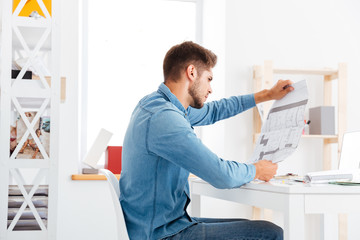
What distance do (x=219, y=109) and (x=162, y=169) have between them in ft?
2.23

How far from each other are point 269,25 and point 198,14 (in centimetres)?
60

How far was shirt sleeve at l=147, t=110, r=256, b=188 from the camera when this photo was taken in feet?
4.68

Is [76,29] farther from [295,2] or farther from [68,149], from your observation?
[295,2]

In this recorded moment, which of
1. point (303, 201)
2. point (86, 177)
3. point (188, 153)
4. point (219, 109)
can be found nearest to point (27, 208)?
point (86, 177)

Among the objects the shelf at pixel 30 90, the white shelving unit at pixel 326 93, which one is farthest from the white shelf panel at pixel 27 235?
the white shelving unit at pixel 326 93

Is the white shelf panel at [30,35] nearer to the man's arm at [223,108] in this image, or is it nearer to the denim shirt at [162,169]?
the man's arm at [223,108]

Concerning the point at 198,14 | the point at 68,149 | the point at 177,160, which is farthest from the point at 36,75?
the point at 198,14

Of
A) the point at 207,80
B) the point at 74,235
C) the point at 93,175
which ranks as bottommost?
the point at 74,235

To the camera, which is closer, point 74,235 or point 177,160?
point 177,160

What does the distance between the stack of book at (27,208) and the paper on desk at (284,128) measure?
3.65 feet

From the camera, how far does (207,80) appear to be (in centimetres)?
180

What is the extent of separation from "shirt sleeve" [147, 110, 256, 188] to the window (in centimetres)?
200

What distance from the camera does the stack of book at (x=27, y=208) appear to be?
7.39 ft

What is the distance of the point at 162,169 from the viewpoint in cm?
152
